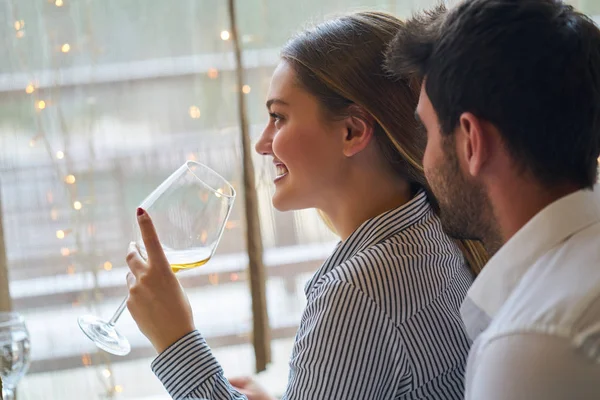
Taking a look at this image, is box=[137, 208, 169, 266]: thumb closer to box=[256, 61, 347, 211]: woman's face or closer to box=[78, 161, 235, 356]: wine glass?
box=[78, 161, 235, 356]: wine glass

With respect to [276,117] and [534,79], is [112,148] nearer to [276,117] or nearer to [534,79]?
[276,117]

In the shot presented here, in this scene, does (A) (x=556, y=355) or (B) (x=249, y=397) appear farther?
(B) (x=249, y=397)

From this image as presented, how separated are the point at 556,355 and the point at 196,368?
0.60m

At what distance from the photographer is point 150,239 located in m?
1.16

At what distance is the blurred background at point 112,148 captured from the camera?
201 centimetres

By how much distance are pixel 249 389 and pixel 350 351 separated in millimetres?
296

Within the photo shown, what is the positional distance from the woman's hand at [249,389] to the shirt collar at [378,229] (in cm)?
20

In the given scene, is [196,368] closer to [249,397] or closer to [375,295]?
[249,397]

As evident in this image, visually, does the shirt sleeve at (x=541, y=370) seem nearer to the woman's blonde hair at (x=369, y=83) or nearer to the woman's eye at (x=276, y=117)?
the woman's blonde hair at (x=369, y=83)

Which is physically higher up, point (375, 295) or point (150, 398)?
point (375, 295)

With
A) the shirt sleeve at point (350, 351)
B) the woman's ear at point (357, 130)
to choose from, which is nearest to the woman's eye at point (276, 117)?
the woman's ear at point (357, 130)

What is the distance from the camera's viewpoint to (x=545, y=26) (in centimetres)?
89

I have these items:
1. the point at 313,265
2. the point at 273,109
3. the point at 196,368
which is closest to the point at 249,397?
the point at 196,368

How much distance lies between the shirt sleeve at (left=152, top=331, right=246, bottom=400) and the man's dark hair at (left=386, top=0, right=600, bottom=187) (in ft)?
1.75
